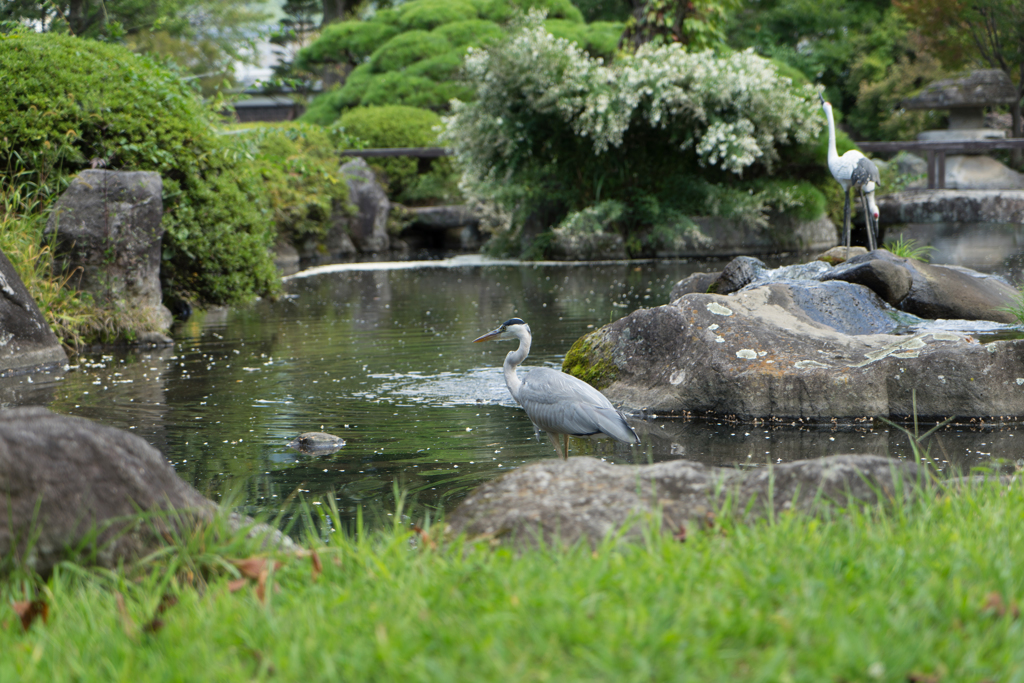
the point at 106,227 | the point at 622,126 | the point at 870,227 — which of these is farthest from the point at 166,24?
the point at 870,227

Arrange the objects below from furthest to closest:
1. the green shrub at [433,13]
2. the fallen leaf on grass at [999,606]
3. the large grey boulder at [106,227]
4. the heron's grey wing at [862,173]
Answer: the green shrub at [433,13], the heron's grey wing at [862,173], the large grey boulder at [106,227], the fallen leaf on grass at [999,606]

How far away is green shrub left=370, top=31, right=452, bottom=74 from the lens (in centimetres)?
2977

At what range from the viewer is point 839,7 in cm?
3384

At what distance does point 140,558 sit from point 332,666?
3.35 ft

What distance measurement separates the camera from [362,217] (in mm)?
23078

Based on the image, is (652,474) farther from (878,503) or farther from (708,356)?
(708,356)

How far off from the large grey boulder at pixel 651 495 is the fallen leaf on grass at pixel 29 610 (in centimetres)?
116

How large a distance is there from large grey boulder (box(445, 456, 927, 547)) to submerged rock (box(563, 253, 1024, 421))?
9.70 feet

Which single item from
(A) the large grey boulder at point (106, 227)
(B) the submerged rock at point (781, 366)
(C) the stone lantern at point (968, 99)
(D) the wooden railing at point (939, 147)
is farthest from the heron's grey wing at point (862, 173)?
(C) the stone lantern at point (968, 99)

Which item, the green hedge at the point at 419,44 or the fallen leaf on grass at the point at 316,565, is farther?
the green hedge at the point at 419,44

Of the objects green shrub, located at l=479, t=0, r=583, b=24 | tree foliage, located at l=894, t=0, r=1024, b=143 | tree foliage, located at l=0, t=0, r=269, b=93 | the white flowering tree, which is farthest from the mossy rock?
tree foliage, located at l=894, t=0, r=1024, b=143

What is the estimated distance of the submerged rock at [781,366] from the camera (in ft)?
20.0

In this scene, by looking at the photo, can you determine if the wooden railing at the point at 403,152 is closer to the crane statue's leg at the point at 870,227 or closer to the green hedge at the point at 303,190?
the green hedge at the point at 303,190

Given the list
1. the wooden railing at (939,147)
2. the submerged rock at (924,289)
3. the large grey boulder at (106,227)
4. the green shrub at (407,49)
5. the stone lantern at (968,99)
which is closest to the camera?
the submerged rock at (924,289)
